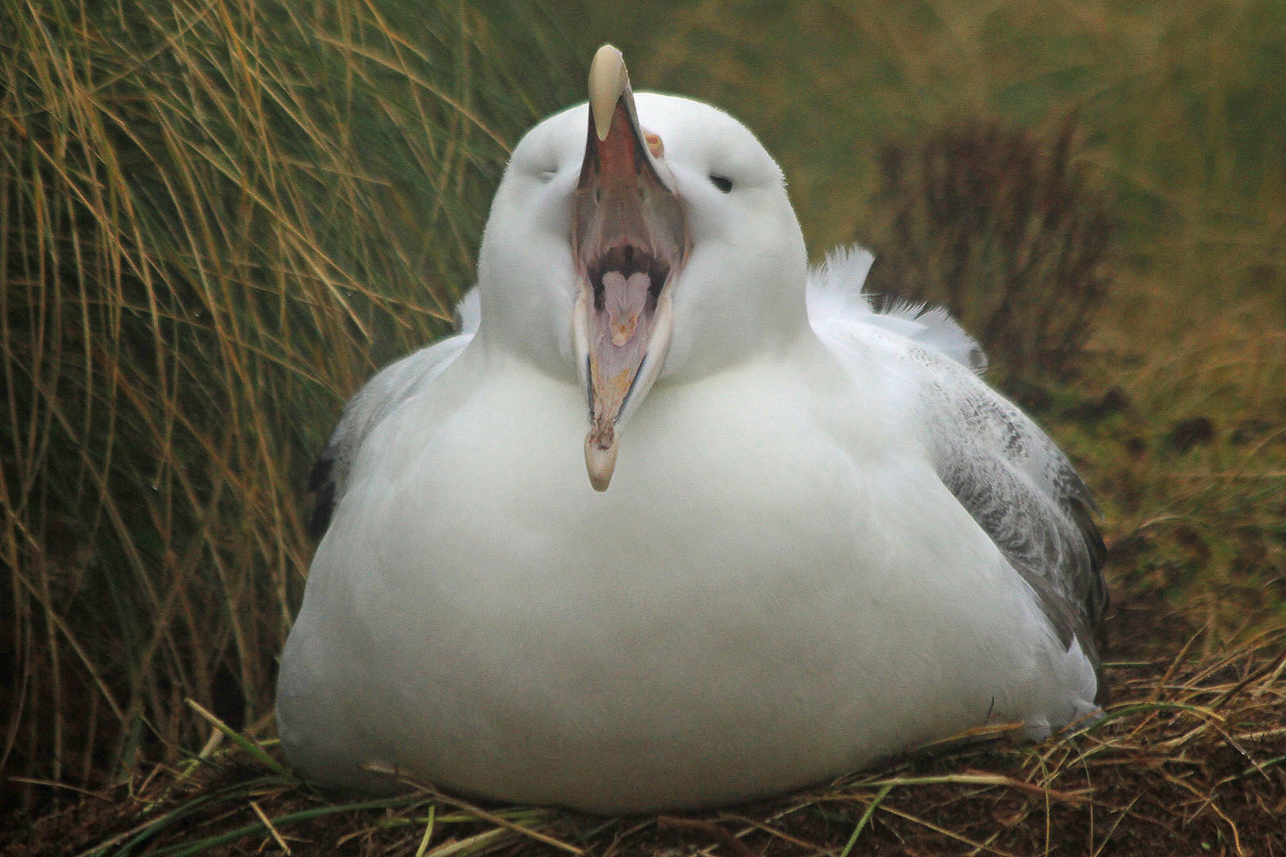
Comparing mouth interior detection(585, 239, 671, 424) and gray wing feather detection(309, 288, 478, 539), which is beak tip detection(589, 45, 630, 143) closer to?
mouth interior detection(585, 239, 671, 424)

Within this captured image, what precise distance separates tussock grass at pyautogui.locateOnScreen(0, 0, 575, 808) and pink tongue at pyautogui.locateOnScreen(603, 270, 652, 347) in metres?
1.29

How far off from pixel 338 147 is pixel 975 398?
158 cm

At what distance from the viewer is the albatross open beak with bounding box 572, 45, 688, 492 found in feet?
6.09

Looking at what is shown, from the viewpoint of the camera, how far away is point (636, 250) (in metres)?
2.03

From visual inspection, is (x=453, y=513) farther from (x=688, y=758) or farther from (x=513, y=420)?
(x=688, y=758)

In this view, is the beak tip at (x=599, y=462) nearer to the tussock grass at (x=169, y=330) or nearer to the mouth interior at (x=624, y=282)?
the mouth interior at (x=624, y=282)

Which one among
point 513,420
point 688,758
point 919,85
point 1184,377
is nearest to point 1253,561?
point 1184,377

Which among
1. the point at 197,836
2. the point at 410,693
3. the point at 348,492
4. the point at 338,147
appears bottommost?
the point at 197,836

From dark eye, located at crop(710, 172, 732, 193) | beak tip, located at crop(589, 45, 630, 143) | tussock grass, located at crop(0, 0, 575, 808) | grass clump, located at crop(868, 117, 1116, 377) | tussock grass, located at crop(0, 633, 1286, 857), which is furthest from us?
grass clump, located at crop(868, 117, 1116, 377)

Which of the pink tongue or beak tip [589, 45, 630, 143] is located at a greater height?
beak tip [589, 45, 630, 143]

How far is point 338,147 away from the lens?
3459 millimetres

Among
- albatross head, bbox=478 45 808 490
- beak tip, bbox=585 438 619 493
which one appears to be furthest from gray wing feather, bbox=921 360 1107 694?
beak tip, bbox=585 438 619 493

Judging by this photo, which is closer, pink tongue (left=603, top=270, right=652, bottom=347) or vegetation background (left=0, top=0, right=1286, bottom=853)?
pink tongue (left=603, top=270, right=652, bottom=347)

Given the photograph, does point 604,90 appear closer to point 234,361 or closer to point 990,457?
point 990,457
